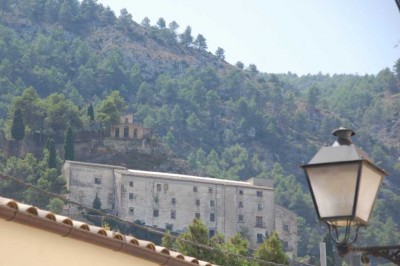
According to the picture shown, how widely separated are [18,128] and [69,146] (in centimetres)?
869

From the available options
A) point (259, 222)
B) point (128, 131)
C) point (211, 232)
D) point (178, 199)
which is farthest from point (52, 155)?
point (259, 222)

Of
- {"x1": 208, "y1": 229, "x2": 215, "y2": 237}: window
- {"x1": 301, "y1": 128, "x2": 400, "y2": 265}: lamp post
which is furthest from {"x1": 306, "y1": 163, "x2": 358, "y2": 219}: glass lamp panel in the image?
{"x1": 208, "y1": 229, "x2": 215, "y2": 237}: window

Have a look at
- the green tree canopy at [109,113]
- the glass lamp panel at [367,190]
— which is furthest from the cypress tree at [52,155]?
the glass lamp panel at [367,190]

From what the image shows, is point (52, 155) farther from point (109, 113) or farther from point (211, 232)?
point (109, 113)

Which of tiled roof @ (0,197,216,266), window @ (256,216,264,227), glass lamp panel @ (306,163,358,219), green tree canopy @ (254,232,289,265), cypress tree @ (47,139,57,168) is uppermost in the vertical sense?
cypress tree @ (47,139,57,168)

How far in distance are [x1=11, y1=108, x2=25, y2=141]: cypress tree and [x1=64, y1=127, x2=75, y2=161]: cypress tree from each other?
579 cm

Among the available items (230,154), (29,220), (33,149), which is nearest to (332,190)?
(29,220)

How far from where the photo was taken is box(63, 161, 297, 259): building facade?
112 m

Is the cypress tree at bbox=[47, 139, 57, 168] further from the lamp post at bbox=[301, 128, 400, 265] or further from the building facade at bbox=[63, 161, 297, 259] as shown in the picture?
the lamp post at bbox=[301, 128, 400, 265]

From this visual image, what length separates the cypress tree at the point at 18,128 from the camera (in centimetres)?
12812

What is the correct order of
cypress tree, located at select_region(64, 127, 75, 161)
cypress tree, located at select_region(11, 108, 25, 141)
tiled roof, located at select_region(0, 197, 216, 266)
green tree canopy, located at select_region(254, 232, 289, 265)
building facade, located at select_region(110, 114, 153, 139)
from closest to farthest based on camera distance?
tiled roof, located at select_region(0, 197, 216, 266)
green tree canopy, located at select_region(254, 232, 289, 265)
cypress tree, located at select_region(64, 127, 75, 161)
cypress tree, located at select_region(11, 108, 25, 141)
building facade, located at select_region(110, 114, 153, 139)

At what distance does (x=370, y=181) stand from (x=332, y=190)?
0.73 feet

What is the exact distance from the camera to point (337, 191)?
19.7ft

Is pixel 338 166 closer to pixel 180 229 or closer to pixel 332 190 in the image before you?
pixel 332 190
